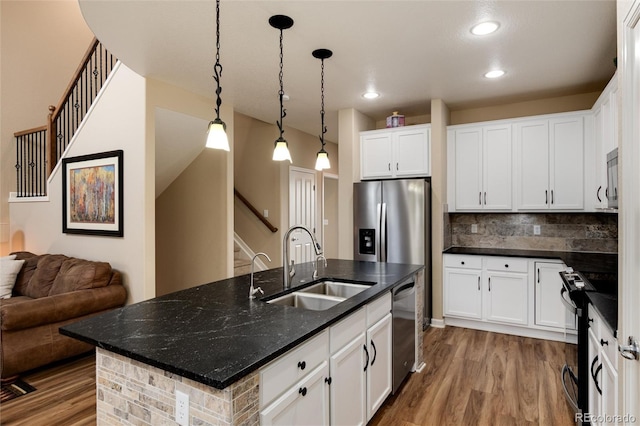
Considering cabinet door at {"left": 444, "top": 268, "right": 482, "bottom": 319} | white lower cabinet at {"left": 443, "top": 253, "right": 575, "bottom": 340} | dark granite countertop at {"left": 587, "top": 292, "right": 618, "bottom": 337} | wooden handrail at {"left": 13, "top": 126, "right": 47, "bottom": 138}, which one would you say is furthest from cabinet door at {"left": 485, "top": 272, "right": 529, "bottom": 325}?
wooden handrail at {"left": 13, "top": 126, "right": 47, "bottom": 138}

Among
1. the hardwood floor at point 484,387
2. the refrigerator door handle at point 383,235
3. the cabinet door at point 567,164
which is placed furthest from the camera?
the refrigerator door handle at point 383,235

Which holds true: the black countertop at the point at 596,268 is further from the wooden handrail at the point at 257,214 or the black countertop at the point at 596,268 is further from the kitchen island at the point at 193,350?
the wooden handrail at the point at 257,214

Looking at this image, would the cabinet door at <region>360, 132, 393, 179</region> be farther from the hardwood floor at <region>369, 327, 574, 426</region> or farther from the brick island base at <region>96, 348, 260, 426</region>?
the brick island base at <region>96, 348, 260, 426</region>

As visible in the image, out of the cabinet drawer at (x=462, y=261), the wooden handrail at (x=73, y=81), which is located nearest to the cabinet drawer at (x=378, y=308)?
the cabinet drawer at (x=462, y=261)

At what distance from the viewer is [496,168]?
4203mm

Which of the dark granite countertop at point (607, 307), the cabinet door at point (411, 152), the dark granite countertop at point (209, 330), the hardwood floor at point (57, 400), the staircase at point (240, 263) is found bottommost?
the hardwood floor at point (57, 400)

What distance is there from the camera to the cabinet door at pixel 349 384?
1797 millimetres

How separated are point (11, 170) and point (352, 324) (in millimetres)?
5987

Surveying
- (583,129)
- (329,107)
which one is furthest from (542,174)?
(329,107)

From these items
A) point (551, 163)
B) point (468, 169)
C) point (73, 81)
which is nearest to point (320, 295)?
point (468, 169)

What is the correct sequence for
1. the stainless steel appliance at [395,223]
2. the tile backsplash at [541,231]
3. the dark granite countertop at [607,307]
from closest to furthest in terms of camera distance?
the dark granite countertop at [607,307], the tile backsplash at [541,231], the stainless steel appliance at [395,223]

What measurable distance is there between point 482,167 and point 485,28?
6.74 feet

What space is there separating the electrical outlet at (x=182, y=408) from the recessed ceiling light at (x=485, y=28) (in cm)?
286

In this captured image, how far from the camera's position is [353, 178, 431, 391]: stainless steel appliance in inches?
160
